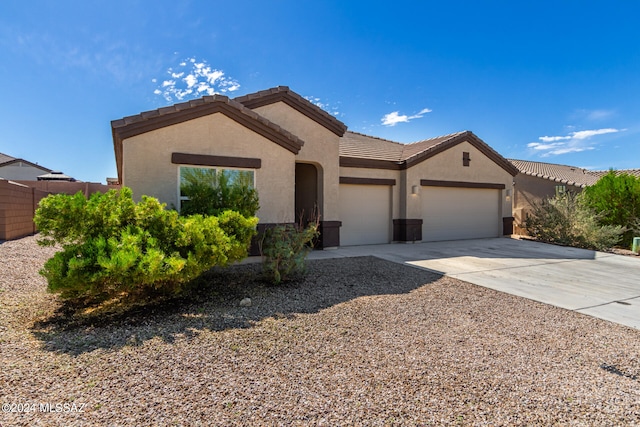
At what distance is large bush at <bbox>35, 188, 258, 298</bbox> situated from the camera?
14.6ft

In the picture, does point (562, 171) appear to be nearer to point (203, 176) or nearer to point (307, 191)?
point (307, 191)

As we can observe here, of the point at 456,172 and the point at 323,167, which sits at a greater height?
the point at 456,172

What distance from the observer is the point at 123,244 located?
4.76m

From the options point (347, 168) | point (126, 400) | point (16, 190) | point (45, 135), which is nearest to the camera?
point (126, 400)

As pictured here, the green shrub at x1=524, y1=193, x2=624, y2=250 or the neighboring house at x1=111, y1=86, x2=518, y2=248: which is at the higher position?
the neighboring house at x1=111, y1=86, x2=518, y2=248

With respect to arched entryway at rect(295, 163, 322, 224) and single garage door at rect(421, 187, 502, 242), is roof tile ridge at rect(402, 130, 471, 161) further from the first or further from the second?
arched entryway at rect(295, 163, 322, 224)

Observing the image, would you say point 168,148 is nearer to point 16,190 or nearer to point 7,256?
point 7,256

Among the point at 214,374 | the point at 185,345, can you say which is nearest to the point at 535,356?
the point at 214,374

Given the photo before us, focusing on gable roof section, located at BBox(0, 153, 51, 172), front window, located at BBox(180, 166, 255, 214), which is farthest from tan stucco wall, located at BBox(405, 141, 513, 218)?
gable roof section, located at BBox(0, 153, 51, 172)

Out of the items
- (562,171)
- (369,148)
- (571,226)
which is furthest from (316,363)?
(562,171)

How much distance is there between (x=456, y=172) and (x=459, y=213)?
1932mm

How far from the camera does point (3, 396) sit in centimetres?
291

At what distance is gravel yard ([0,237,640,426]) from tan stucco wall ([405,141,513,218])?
8.14m

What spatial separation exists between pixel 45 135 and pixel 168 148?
709 inches
